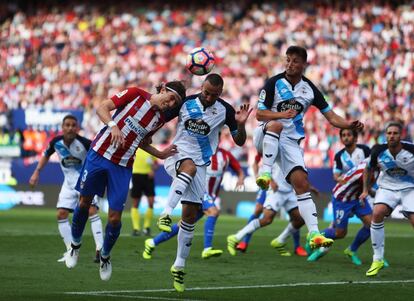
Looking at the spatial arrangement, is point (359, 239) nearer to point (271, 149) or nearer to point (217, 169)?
point (217, 169)

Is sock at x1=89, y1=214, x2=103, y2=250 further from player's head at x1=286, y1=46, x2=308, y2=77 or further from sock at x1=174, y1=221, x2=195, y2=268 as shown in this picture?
player's head at x1=286, y1=46, x2=308, y2=77

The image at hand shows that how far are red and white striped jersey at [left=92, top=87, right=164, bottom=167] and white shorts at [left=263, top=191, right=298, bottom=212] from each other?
23.2 ft

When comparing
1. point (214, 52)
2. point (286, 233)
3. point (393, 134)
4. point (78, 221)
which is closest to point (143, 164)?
point (286, 233)

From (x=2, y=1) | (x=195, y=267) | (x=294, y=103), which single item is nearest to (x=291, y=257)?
(x=195, y=267)

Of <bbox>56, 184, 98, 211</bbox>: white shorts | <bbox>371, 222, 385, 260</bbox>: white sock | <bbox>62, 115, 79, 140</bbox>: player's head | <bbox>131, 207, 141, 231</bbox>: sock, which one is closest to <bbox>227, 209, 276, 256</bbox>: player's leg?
<bbox>56, 184, 98, 211</bbox>: white shorts

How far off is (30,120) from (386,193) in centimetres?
2329

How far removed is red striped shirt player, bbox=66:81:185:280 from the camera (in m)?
12.5

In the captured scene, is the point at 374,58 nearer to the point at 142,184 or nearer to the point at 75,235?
the point at 142,184

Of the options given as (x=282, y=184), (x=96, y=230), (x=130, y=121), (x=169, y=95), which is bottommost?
(x=96, y=230)

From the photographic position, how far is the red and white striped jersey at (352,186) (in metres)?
17.7

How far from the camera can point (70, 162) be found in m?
17.1

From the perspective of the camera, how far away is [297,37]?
3944 centimetres

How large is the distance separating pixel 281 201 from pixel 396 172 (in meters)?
4.52

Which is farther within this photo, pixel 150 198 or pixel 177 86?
pixel 150 198
